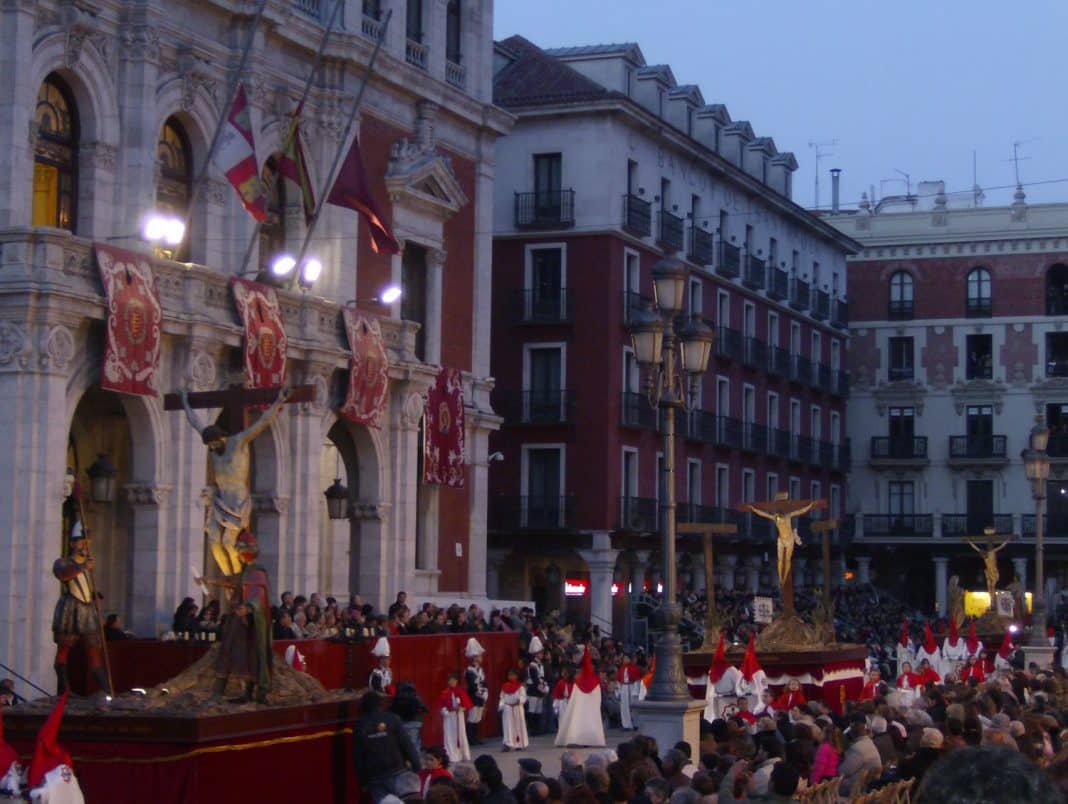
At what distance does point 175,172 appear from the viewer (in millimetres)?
31062

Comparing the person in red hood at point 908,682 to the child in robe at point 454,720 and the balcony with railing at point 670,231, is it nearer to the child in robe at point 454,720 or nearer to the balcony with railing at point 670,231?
the child in robe at point 454,720

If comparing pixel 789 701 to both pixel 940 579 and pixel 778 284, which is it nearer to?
pixel 778 284

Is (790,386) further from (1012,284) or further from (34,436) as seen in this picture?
(34,436)

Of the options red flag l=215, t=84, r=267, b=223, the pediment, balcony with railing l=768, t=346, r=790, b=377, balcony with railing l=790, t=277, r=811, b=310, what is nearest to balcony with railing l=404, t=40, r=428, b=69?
the pediment

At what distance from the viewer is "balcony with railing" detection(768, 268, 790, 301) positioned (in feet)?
206

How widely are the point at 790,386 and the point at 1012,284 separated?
39.7 ft

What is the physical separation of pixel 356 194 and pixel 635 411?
2134 centimetres

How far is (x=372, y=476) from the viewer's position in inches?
1356

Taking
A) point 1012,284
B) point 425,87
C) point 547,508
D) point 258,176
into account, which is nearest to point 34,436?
point 258,176

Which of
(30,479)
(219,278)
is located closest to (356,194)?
(219,278)

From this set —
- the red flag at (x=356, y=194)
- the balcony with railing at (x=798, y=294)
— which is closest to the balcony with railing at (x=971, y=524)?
the balcony with railing at (x=798, y=294)

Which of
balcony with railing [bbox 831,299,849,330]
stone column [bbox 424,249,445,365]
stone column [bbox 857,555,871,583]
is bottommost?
stone column [bbox 857,555,871,583]

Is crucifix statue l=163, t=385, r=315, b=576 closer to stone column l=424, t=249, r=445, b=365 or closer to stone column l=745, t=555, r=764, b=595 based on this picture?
stone column l=424, t=249, r=445, b=365

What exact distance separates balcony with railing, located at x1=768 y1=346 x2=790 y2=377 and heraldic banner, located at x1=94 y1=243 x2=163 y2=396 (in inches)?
1485
